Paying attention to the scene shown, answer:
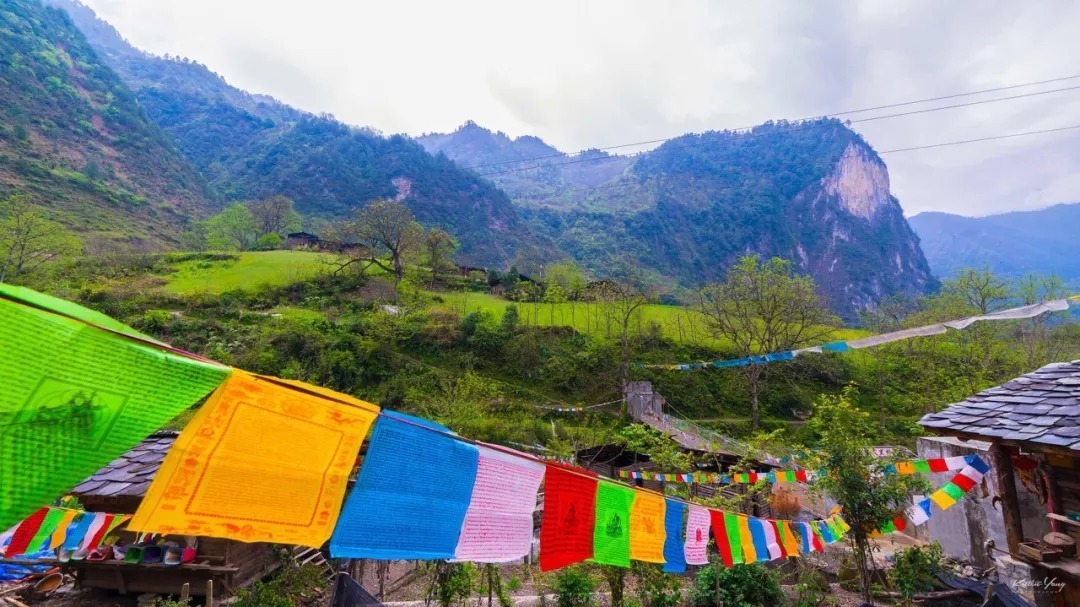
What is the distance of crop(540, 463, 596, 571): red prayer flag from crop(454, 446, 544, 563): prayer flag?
180 mm

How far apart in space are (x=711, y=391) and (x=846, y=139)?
123829 millimetres

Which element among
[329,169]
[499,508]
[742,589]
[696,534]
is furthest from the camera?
[329,169]

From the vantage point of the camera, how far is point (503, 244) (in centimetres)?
8256

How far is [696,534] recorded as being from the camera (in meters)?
6.00

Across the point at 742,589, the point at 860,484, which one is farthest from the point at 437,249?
the point at 860,484

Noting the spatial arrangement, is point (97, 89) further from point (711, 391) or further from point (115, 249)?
point (711, 391)

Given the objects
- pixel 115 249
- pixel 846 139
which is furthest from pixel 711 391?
pixel 846 139

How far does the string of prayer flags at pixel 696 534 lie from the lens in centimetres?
583

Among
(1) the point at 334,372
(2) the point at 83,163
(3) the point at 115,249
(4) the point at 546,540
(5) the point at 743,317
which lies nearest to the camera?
(4) the point at 546,540

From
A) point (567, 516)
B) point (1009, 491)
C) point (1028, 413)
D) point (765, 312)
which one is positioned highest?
point (765, 312)

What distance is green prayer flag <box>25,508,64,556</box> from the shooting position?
6652mm

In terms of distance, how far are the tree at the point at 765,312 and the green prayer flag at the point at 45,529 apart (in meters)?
24.7

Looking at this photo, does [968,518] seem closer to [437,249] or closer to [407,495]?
[407,495]

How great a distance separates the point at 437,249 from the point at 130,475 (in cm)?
3028
